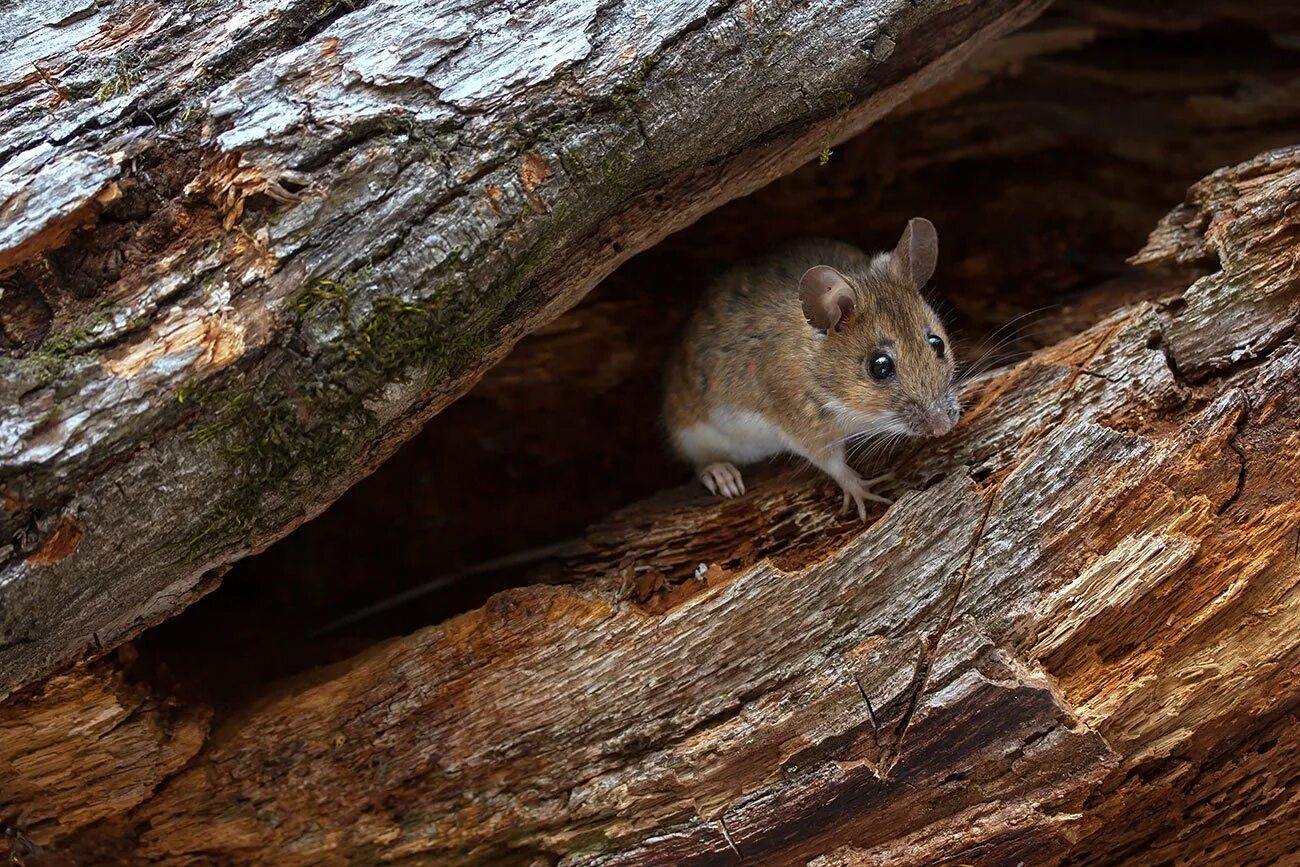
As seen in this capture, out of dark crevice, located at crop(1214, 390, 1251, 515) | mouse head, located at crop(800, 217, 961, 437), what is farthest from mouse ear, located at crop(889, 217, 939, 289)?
dark crevice, located at crop(1214, 390, 1251, 515)

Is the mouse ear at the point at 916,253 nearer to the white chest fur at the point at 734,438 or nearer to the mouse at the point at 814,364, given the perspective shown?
the mouse at the point at 814,364

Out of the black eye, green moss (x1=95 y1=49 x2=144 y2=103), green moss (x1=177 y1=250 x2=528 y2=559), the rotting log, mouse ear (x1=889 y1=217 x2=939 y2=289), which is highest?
green moss (x1=95 y1=49 x2=144 y2=103)

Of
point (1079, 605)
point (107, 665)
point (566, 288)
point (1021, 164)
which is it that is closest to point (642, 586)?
point (566, 288)

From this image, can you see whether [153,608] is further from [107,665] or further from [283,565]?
[283,565]

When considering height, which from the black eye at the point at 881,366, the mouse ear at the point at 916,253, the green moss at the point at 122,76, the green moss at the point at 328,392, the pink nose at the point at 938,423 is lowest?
the pink nose at the point at 938,423

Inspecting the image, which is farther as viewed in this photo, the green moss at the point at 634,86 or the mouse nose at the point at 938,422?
the mouse nose at the point at 938,422

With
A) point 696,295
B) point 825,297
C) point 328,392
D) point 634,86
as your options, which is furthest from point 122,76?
point 696,295

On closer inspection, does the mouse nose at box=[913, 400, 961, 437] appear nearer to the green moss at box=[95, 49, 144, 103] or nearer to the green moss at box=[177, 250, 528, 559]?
the green moss at box=[177, 250, 528, 559]

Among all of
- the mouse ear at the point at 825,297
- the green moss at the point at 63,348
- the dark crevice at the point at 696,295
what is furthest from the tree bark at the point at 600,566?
the dark crevice at the point at 696,295
